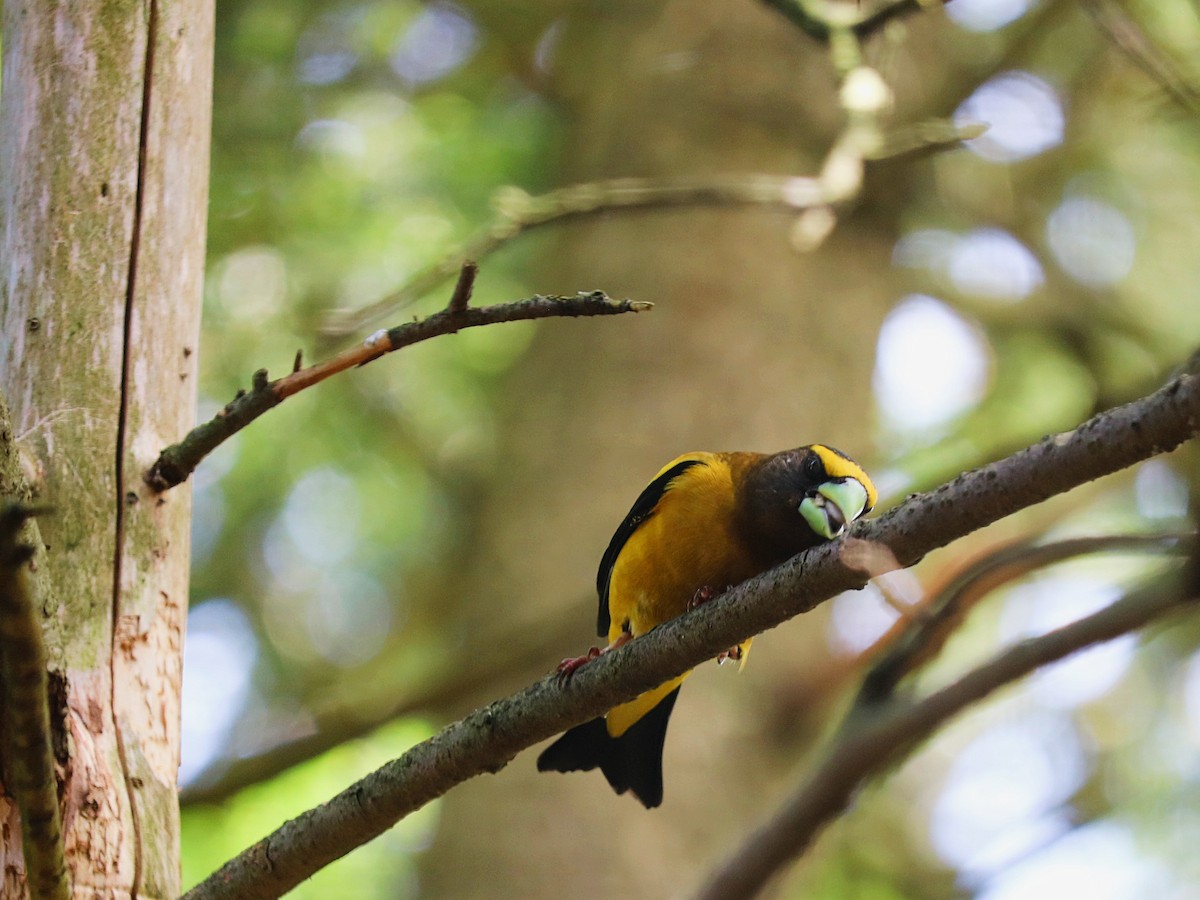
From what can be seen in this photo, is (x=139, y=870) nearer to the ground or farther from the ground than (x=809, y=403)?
nearer to the ground

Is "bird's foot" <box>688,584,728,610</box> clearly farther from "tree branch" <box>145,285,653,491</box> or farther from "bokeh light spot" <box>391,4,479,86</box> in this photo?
"bokeh light spot" <box>391,4,479,86</box>

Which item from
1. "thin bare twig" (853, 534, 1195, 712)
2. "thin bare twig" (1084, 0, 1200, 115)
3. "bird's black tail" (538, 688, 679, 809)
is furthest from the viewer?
"bird's black tail" (538, 688, 679, 809)

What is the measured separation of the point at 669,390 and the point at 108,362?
4.63 m

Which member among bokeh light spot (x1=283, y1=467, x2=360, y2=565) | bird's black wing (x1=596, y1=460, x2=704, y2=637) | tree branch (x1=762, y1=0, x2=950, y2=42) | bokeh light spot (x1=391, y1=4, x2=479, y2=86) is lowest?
bird's black wing (x1=596, y1=460, x2=704, y2=637)

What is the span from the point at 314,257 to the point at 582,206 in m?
3.54

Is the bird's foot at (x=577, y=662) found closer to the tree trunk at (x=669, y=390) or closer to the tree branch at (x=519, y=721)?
the tree branch at (x=519, y=721)

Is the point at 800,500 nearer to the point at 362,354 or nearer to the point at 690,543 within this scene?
the point at 690,543

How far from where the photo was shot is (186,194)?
11.8 feet

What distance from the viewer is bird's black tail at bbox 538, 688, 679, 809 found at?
178 inches

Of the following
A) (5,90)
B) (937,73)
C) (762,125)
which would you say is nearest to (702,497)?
(5,90)

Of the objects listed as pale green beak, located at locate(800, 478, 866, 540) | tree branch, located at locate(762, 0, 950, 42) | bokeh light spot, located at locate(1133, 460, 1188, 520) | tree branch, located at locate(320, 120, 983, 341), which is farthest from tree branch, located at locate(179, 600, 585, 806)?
tree branch, located at locate(762, 0, 950, 42)

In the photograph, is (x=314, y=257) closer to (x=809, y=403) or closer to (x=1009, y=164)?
(x=809, y=403)

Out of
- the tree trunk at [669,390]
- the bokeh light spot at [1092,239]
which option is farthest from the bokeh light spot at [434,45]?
the bokeh light spot at [1092,239]

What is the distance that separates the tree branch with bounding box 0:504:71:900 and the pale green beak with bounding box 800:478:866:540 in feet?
7.86
